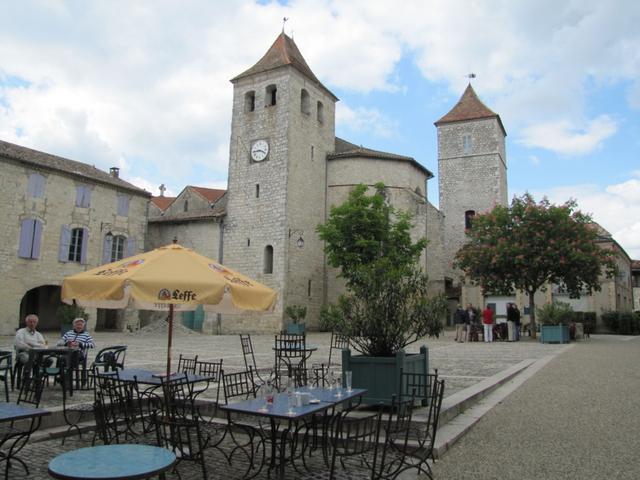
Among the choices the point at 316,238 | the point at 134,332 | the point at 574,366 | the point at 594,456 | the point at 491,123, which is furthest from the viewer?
the point at 491,123

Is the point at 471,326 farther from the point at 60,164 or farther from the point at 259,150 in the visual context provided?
the point at 60,164

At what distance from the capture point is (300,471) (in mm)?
4863

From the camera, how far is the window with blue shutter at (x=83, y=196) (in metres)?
25.9

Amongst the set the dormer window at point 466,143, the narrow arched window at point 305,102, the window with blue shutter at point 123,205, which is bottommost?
the window with blue shutter at point 123,205

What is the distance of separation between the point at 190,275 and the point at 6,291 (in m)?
21.0

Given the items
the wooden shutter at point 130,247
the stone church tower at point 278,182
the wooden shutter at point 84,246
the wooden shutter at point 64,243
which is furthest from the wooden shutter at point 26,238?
the stone church tower at point 278,182

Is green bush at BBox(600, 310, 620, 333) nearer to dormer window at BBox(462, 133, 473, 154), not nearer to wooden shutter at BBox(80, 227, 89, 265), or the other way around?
dormer window at BBox(462, 133, 473, 154)

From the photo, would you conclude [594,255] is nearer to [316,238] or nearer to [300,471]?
[316,238]

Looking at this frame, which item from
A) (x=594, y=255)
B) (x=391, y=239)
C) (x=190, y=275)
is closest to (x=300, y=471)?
(x=190, y=275)

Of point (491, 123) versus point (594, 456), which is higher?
point (491, 123)

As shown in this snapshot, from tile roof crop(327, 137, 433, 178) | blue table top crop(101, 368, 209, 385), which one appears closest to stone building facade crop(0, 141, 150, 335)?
tile roof crop(327, 137, 433, 178)

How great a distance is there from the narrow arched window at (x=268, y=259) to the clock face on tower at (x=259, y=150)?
4.91 metres

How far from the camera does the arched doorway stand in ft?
89.1

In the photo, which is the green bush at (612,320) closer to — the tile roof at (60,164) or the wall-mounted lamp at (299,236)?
the wall-mounted lamp at (299,236)
